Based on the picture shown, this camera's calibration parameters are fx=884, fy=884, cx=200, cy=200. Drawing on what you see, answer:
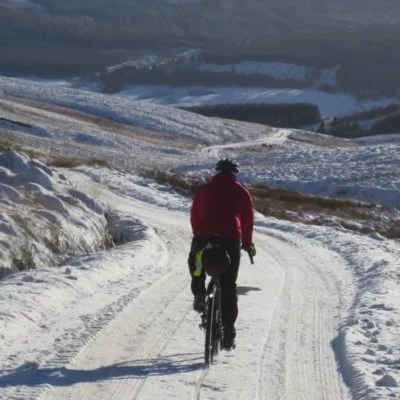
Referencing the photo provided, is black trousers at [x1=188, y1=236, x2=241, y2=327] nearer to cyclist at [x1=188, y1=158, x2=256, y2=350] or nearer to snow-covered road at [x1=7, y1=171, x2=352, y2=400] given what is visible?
cyclist at [x1=188, y1=158, x2=256, y2=350]

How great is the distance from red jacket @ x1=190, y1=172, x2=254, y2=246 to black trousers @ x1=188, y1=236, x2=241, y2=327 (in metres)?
0.07

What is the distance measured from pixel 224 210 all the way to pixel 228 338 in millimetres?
1349

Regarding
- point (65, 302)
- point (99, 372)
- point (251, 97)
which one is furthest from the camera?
point (251, 97)

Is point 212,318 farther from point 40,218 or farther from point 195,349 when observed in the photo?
point 40,218

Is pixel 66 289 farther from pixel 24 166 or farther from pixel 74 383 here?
pixel 24 166

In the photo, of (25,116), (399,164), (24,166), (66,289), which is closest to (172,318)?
(66,289)

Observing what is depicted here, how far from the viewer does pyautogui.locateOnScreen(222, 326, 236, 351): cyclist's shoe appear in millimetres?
8969

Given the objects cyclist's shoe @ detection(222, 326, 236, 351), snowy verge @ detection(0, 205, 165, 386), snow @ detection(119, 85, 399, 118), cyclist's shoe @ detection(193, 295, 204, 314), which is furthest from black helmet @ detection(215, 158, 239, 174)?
snow @ detection(119, 85, 399, 118)

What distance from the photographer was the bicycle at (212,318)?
8578mm

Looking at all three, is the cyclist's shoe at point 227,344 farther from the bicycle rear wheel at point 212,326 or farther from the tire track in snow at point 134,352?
the tire track in snow at point 134,352

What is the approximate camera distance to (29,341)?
9.01 m

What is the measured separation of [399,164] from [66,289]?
154 feet

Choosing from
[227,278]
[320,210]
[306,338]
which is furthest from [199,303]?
[320,210]

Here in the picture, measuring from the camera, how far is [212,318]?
8.67 m
